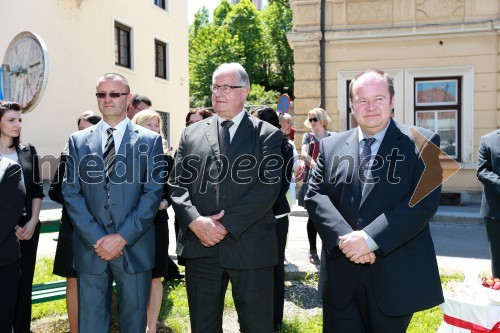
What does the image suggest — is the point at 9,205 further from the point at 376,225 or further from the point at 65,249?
the point at 376,225

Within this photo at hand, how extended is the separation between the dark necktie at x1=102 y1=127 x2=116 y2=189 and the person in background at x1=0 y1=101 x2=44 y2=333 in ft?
3.19

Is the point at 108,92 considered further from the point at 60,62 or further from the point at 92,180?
the point at 60,62

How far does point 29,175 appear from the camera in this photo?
410 centimetres

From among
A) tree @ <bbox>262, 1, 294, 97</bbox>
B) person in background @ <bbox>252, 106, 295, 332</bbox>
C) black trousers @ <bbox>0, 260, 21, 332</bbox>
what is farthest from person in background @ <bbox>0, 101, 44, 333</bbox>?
tree @ <bbox>262, 1, 294, 97</bbox>

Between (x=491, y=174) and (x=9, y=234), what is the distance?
4.37 meters

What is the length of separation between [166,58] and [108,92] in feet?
69.8

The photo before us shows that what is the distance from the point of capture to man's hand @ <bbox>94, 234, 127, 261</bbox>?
334 cm

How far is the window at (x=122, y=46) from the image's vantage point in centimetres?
2074

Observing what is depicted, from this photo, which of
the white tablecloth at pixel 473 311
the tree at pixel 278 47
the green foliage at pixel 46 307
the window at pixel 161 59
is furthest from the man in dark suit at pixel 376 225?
the tree at pixel 278 47

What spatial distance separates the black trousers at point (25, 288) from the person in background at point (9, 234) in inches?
22.1

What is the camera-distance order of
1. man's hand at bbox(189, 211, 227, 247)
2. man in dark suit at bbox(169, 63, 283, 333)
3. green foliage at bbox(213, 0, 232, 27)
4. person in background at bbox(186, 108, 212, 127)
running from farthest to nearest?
green foliage at bbox(213, 0, 232, 27) → person in background at bbox(186, 108, 212, 127) → man in dark suit at bbox(169, 63, 283, 333) → man's hand at bbox(189, 211, 227, 247)

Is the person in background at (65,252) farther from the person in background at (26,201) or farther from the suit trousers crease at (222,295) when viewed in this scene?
the suit trousers crease at (222,295)

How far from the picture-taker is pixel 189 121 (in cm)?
535

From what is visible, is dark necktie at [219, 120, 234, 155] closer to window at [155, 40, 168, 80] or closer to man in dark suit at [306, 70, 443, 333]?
man in dark suit at [306, 70, 443, 333]
